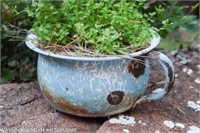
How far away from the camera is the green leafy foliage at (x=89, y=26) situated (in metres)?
1.22

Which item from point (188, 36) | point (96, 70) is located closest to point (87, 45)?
point (96, 70)

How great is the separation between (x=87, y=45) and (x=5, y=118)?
400 millimetres

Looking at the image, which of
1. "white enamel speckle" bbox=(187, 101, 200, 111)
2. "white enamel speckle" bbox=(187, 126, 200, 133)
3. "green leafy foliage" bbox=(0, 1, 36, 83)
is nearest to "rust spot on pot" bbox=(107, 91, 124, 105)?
"white enamel speckle" bbox=(187, 126, 200, 133)

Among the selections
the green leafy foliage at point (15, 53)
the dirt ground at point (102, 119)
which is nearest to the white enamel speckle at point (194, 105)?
the dirt ground at point (102, 119)

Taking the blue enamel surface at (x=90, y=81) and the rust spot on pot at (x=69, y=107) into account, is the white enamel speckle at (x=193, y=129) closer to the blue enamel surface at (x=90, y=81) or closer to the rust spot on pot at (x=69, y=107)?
the blue enamel surface at (x=90, y=81)

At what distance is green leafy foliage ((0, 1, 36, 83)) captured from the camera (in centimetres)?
172

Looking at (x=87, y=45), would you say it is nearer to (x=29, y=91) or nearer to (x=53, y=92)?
(x=53, y=92)

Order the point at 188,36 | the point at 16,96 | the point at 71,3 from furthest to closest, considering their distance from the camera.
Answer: the point at 188,36, the point at 16,96, the point at 71,3

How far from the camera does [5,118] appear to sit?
1.37m

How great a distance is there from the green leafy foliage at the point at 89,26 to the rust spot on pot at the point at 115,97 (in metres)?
0.13

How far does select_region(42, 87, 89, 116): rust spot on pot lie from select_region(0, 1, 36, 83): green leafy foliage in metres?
0.46

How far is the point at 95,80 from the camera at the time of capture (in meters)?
1.20

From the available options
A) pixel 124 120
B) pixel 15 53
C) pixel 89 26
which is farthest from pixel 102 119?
pixel 15 53

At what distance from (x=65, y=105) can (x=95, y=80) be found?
0.14 m
